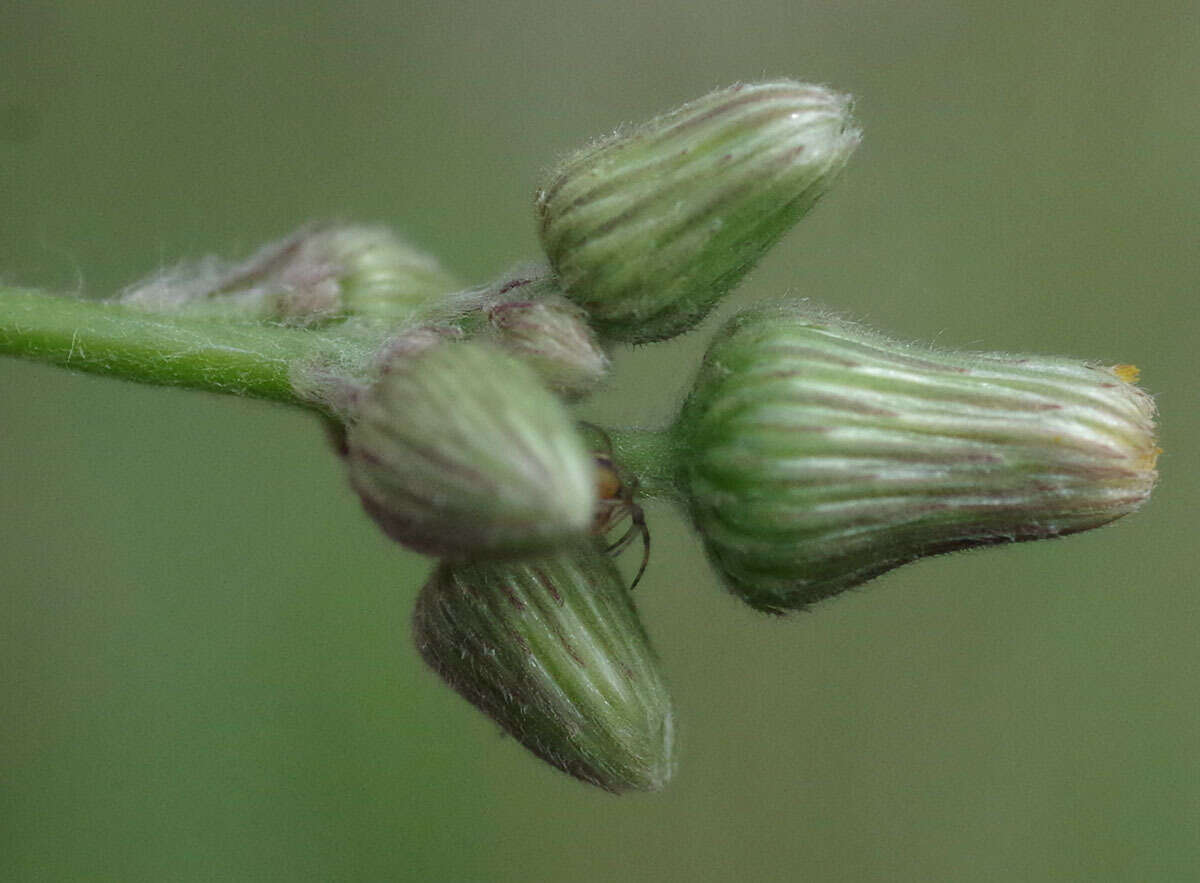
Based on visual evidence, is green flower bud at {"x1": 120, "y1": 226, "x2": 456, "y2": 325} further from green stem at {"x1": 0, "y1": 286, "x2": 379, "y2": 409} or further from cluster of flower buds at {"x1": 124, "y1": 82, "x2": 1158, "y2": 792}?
cluster of flower buds at {"x1": 124, "y1": 82, "x2": 1158, "y2": 792}

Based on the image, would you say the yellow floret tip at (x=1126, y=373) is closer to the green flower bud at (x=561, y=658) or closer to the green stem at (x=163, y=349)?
the green flower bud at (x=561, y=658)

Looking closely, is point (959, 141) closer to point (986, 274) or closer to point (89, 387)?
point (986, 274)

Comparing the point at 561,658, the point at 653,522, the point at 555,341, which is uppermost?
the point at 653,522

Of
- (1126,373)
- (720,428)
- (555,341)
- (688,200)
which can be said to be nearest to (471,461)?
(555,341)

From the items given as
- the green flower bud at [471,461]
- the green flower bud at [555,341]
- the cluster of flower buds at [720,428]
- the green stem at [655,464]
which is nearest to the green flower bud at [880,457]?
the cluster of flower buds at [720,428]

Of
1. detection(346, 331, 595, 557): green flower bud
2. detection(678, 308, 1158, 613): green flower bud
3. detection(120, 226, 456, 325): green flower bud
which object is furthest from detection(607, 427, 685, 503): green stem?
detection(120, 226, 456, 325): green flower bud

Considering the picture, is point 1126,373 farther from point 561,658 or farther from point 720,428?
point 561,658
